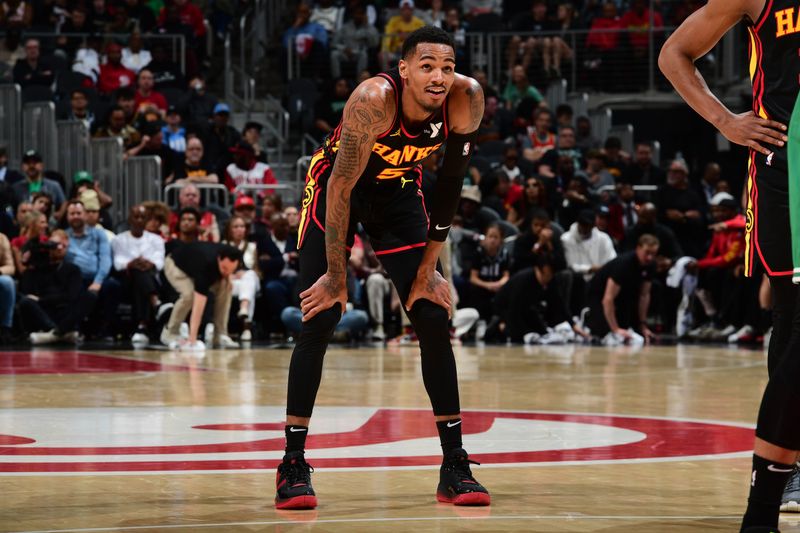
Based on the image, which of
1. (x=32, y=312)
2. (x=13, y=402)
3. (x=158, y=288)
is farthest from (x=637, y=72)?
(x=13, y=402)

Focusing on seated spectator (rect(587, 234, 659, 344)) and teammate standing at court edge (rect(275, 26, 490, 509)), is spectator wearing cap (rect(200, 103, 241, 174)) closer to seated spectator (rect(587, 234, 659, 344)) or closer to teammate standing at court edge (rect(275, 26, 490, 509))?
seated spectator (rect(587, 234, 659, 344))

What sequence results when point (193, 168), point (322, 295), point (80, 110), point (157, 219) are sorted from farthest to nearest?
point (80, 110) < point (193, 168) < point (157, 219) < point (322, 295)

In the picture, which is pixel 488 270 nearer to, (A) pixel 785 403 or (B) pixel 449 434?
(B) pixel 449 434

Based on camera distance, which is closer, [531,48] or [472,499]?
[472,499]

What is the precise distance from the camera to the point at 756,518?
3406 millimetres

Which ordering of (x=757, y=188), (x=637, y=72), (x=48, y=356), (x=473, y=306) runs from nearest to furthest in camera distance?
(x=757, y=188) → (x=48, y=356) → (x=473, y=306) → (x=637, y=72)

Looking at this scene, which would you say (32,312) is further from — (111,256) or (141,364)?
(141,364)

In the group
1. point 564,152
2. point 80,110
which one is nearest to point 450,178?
point 80,110

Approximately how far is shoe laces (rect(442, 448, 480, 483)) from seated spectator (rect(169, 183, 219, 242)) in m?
9.54

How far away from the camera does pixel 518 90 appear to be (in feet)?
63.0

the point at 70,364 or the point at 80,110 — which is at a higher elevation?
the point at 80,110

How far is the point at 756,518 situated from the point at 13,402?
17.4 feet

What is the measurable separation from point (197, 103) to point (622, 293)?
6.63 metres

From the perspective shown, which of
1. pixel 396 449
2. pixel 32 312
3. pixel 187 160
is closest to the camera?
pixel 396 449
